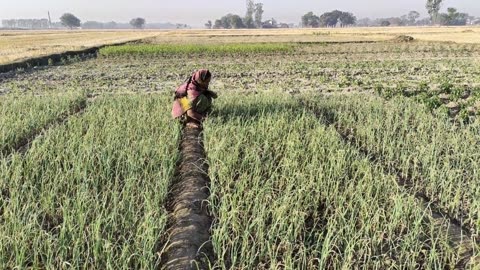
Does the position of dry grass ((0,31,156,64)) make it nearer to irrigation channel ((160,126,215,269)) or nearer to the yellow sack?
the yellow sack

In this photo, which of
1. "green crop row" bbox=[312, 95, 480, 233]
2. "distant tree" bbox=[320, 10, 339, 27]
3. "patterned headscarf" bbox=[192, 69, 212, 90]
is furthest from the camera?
"distant tree" bbox=[320, 10, 339, 27]

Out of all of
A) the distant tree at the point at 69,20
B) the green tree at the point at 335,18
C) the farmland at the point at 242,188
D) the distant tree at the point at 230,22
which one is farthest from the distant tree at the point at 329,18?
the farmland at the point at 242,188

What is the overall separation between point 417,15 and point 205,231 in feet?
701

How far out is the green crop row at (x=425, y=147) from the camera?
375 centimetres

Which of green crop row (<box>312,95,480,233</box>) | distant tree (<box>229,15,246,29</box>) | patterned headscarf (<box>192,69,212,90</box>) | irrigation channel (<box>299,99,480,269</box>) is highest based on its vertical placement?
distant tree (<box>229,15,246,29</box>)

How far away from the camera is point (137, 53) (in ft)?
77.7

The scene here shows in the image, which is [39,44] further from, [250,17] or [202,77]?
[250,17]

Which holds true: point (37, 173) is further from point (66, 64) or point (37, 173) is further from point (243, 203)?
point (66, 64)

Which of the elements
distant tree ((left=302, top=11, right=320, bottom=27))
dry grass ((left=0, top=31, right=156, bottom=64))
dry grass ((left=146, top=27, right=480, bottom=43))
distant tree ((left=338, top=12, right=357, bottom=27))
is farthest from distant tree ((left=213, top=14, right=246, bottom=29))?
dry grass ((left=0, top=31, right=156, bottom=64))

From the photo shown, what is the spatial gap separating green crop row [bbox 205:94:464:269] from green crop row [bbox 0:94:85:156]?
2539 millimetres

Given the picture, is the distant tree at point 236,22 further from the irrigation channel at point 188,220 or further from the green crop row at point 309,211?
the irrigation channel at point 188,220

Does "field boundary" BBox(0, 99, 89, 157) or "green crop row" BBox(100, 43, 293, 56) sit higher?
"green crop row" BBox(100, 43, 293, 56)

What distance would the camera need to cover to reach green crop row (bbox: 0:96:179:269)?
2.65m

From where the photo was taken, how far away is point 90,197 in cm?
355
